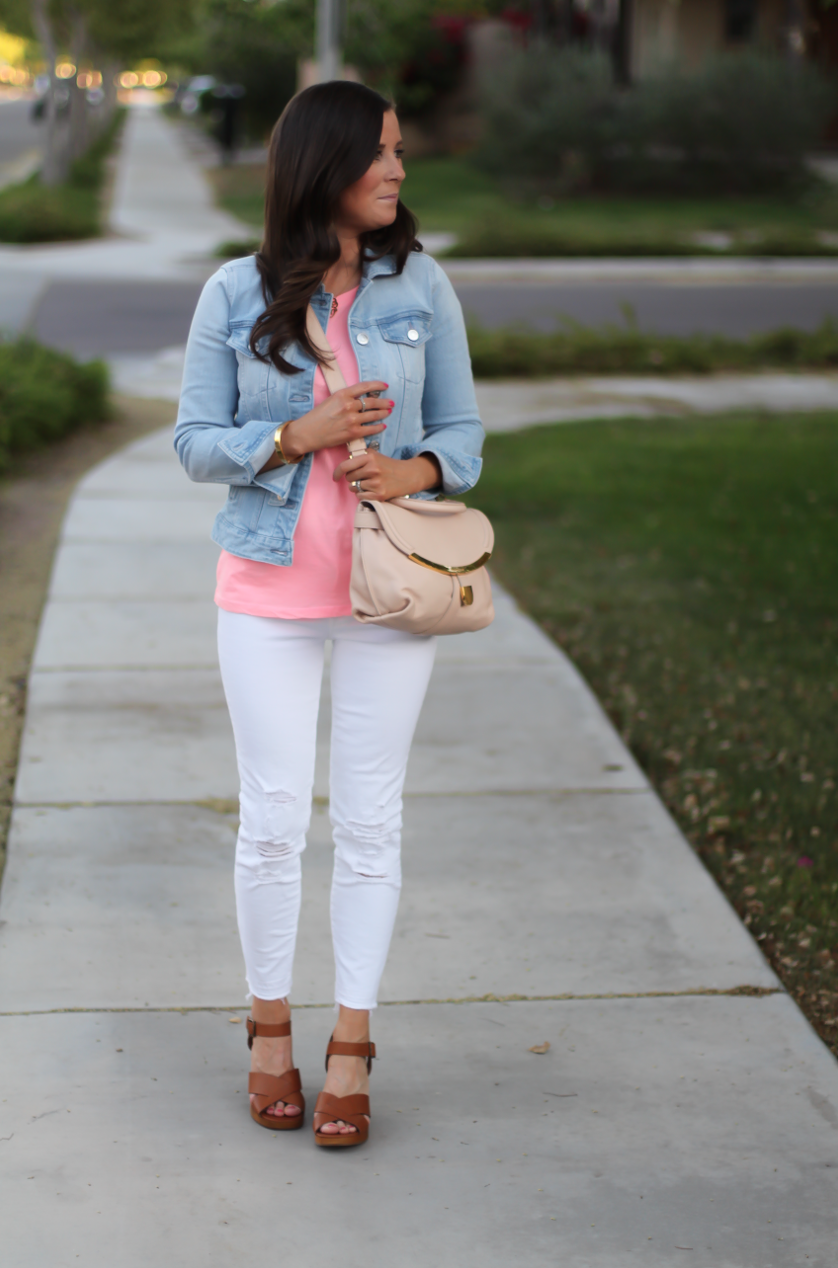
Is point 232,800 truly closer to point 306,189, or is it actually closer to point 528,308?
point 306,189

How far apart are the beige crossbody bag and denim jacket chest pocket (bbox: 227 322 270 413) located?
11cm

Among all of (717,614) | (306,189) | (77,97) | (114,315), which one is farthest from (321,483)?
(77,97)

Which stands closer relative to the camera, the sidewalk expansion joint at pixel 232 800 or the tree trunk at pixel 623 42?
the sidewalk expansion joint at pixel 232 800

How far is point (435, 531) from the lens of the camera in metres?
2.62

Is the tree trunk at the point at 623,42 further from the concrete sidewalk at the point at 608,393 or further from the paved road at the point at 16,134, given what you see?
the concrete sidewalk at the point at 608,393

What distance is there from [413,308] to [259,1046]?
152 centimetres

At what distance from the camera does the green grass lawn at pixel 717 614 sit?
4176 mm

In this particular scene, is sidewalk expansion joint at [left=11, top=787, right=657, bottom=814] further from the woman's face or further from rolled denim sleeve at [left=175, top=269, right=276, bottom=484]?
the woman's face

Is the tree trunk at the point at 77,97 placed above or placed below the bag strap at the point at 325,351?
below

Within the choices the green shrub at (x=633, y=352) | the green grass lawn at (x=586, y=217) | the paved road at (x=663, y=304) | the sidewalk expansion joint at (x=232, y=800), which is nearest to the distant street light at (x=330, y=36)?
the green shrub at (x=633, y=352)

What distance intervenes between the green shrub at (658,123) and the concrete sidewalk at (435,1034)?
2585cm

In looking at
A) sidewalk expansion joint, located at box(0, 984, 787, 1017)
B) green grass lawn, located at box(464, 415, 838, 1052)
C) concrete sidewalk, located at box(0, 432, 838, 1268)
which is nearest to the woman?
concrete sidewalk, located at box(0, 432, 838, 1268)

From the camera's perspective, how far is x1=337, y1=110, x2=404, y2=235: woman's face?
256 centimetres

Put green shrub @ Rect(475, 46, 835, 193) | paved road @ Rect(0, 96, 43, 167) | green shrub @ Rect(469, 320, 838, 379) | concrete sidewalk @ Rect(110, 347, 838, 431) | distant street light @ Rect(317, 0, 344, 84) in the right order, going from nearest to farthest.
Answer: concrete sidewalk @ Rect(110, 347, 838, 431) < distant street light @ Rect(317, 0, 344, 84) < green shrub @ Rect(469, 320, 838, 379) < green shrub @ Rect(475, 46, 835, 193) < paved road @ Rect(0, 96, 43, 167)
